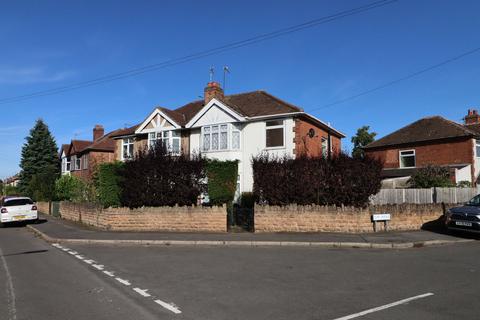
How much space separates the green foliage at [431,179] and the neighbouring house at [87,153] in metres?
26.0

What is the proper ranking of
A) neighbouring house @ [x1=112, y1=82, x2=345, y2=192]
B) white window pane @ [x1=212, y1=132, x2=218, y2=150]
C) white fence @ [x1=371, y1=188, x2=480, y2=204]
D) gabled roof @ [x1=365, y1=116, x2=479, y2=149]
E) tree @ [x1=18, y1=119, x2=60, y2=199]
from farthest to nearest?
tree @ [x1=18, y1=119, x2=60, y2=199], gabled roof @ [x1=365, y1=116, x2=479, y2=149], white window pane @ [x1=212, y1=132, x2=218, y2=150], neighbouring house @ [x1=112, y1=82, x2=345, y2=192], white fence @ [x1=371, y1=188, x2=480, y2=204]

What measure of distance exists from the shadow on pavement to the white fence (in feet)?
8.88

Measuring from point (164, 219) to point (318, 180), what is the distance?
272 inches

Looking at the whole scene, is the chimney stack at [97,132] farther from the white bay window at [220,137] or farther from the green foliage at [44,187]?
the white bay window at [220,137]

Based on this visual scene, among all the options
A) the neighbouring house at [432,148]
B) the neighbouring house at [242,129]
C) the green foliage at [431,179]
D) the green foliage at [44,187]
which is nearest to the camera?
the green foliage at [431,179]

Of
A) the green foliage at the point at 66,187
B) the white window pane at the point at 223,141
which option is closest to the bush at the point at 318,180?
the white window pane at the point at 223,141

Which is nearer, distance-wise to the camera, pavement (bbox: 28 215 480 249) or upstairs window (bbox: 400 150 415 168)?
pavement (bbox: 28 215 480 249)

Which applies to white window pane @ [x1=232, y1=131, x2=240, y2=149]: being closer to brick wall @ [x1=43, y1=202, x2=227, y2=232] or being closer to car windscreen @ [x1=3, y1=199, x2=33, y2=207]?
brick wall @ [x1=43, y1=202, x2=227, y2=232]

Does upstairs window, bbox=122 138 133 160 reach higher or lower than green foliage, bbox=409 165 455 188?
higher

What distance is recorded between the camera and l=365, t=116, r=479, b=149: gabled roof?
3053 cm

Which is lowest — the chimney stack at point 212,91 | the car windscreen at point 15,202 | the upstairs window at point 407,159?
the car windscreen at point 15,202

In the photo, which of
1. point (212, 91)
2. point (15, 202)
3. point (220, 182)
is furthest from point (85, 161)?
point (220, 182)

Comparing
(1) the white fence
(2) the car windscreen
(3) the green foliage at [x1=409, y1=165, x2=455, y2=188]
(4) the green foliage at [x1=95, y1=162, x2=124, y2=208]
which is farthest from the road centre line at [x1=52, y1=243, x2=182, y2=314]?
(3) the green foliage at [x1=409, y1=165, x2=455, y2=188]

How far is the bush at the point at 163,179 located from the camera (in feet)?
61.4
